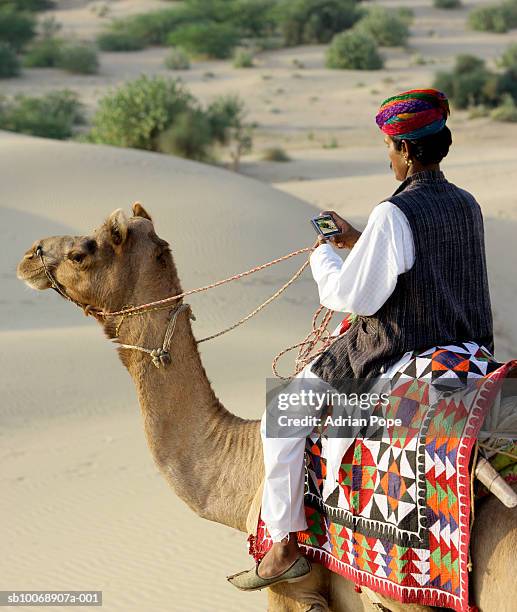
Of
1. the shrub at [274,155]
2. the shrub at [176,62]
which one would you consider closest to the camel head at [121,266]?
the shrub at [274,155]

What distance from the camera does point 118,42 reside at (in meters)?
47.9

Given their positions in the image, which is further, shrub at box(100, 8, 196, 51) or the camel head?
shrub at box(100, 8, 196, 51)

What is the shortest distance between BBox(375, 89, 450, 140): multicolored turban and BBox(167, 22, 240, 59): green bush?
4352cm

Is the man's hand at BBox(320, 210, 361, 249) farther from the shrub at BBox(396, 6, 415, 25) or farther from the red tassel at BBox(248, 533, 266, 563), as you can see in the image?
the shrub at BBox(396, 6, 415, 25)

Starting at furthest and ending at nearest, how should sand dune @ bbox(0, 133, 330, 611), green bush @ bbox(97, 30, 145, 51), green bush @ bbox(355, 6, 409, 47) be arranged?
green bush @ bbox(97, 30, 145, 51)
green bush @ bbox(355, 6, 409, 47)
sand dune @ bbox(0, 133, 330, 611)

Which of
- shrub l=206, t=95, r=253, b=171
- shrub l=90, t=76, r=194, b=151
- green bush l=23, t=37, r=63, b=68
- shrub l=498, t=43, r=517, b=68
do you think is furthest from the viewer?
green bush l=23, t=37, r=63, b=68

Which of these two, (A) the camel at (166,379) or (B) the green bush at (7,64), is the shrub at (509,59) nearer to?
(B) the green bush at (7,64)

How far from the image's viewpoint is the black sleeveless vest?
3531 mm

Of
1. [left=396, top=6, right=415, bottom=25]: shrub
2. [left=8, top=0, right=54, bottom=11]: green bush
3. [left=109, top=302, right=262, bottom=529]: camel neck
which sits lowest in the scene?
[left=8, top=0, right=54, bottom=11]: green bush

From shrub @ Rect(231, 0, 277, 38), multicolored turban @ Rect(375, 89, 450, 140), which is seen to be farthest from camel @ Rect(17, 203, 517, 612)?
shrub @ Rect(231, 0, 277, 38)

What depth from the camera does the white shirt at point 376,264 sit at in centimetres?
343

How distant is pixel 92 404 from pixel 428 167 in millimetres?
7629

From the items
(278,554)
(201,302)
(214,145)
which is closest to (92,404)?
(201,302)

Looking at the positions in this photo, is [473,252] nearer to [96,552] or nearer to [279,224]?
[96,552]
